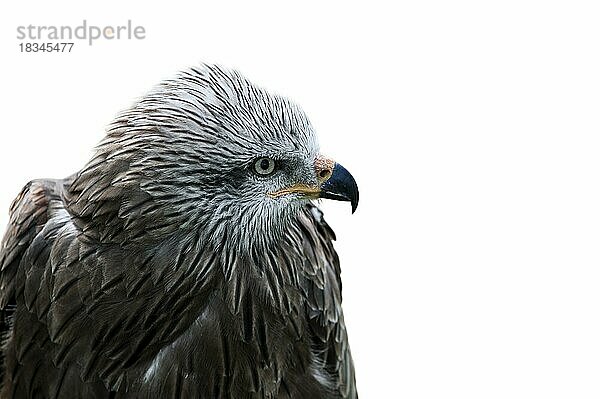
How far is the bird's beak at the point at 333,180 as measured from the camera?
92.0 inches

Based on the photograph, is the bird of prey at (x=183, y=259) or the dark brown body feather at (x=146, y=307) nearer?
the bird of prey at (x=183, y=259)

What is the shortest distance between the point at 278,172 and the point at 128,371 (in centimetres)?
78

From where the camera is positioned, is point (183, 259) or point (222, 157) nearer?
point (222, 157)

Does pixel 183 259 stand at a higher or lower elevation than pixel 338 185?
lower

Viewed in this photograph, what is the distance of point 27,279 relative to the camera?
2.60 meters

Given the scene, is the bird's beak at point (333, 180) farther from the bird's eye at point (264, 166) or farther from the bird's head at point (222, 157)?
the bird's eye at point (264, 166)

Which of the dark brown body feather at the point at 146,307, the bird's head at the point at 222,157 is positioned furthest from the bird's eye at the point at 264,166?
the dark brown body feather at the point at 146,307

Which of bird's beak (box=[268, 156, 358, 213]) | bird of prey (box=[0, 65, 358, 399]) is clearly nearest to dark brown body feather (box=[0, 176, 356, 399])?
bird of prey (box=[0, 65, 358, 399])

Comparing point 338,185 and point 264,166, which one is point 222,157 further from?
point 338,185

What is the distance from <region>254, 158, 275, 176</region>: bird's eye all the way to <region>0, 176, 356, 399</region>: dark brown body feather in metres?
0.26

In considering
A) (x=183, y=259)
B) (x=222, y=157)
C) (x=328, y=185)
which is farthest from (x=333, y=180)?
(x=183, y=259)

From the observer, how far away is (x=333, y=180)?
2.35 metres

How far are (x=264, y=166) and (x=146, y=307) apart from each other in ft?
1.76

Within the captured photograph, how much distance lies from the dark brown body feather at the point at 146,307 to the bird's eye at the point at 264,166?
256 mm
